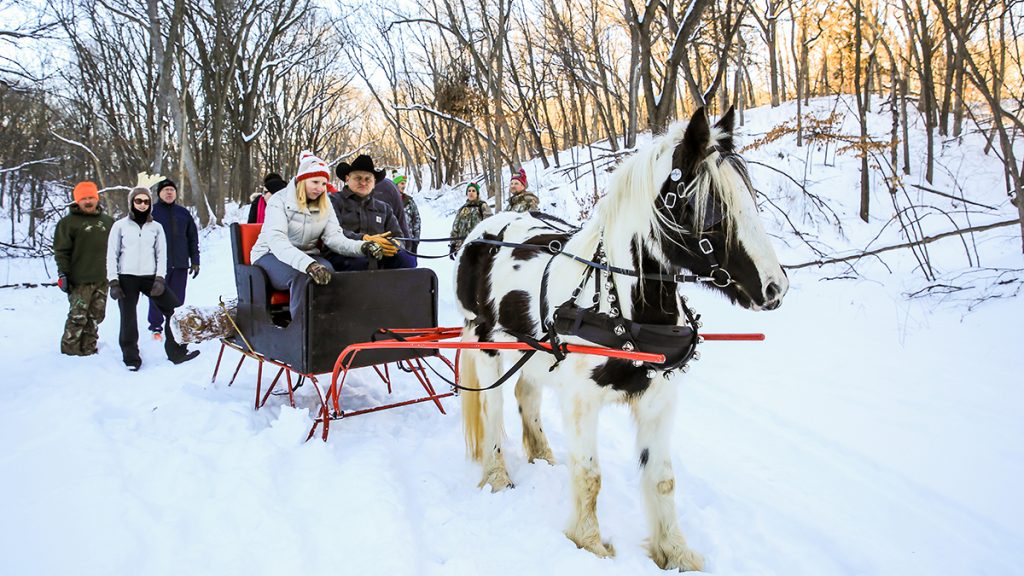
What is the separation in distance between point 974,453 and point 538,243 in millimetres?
2917

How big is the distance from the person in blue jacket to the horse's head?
21.9ft

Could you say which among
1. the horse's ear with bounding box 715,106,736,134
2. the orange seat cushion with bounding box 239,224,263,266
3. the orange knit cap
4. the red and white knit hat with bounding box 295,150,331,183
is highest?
the orange knit cap

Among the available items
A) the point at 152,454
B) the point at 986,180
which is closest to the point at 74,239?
the point at 152,454

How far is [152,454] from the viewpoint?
11.3 feet

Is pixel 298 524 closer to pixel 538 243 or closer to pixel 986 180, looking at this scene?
pixel 538 243

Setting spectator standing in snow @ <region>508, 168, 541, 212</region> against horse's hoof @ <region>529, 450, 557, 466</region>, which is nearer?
horse's hoof @ <region>529, 450, 557, 466</region>

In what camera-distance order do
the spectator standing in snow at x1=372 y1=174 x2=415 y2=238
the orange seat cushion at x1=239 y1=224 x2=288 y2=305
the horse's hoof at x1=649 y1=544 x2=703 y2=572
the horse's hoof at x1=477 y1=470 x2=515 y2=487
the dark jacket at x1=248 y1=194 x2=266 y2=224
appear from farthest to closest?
the dark jacket at x1=248 y1=194 x2=266 y2=224 → the spectator standing in snow at x1=372 y1=174 x2=415 y2=238 → the orange seat cushion at x1=239 y1=224 x2=288 y2=305 → the horse's hoof at x1=477 y1=470 x2=515 y2=487 → the horse's hoof at x1=649 y1=544 x2=703 y2=572

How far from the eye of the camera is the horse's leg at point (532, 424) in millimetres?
3605

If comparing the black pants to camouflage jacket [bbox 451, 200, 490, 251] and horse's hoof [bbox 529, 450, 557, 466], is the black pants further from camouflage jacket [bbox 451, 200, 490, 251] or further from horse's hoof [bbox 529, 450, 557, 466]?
horse's hoof [bbox 529, 450, 557, 466]

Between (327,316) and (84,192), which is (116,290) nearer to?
(84,192)

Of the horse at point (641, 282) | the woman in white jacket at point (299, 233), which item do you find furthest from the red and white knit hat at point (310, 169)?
the horse at point (641, 282)

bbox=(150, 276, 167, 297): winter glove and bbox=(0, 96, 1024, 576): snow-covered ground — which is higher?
bbox=(150, 276, 167, 297): winter glove

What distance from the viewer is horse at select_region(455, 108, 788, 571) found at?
2.13 metres

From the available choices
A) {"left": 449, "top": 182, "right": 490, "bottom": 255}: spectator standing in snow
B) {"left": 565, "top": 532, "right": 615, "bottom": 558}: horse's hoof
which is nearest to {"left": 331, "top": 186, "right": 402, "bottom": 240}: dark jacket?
{"left": 449, "top": 182, "right": 490, "bottom": 255}: spectator standing in snow
